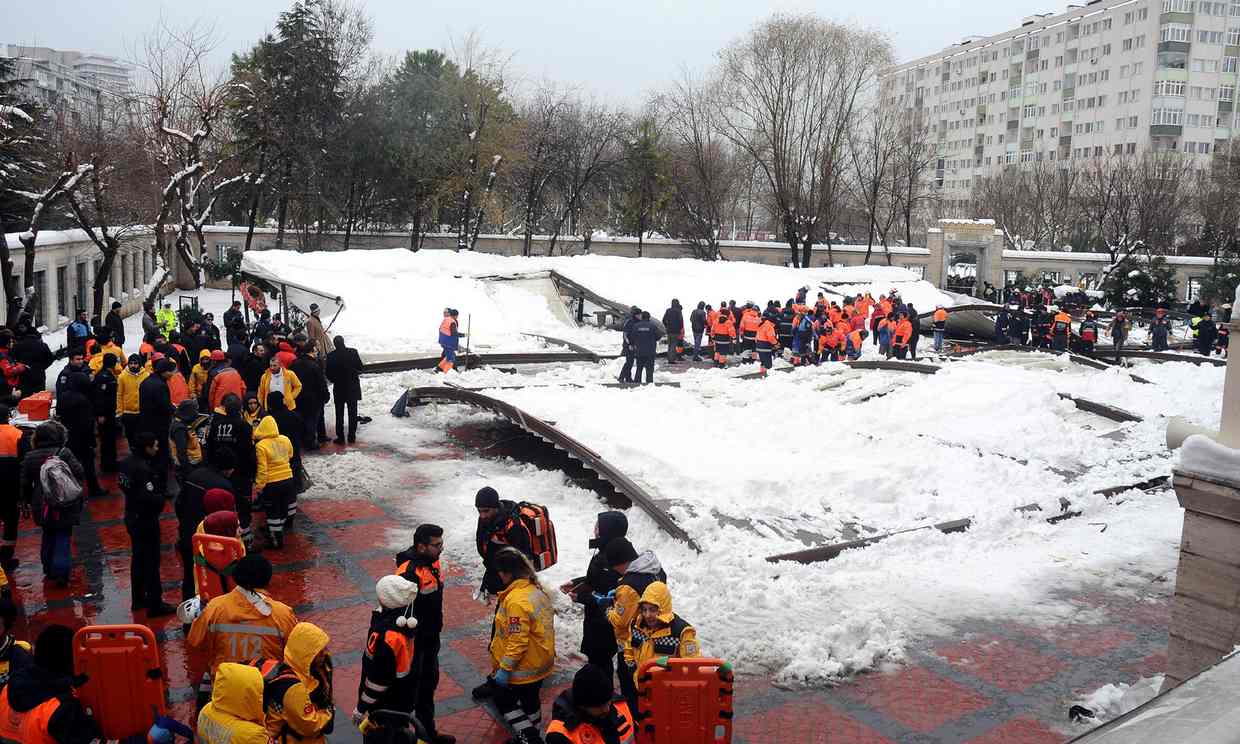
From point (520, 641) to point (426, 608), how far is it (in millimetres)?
674

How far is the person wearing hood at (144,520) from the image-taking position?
7.25 meters

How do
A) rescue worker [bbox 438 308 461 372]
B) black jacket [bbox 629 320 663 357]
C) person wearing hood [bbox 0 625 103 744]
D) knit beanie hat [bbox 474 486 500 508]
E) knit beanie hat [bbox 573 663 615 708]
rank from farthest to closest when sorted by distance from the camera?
rescue worker [bbox 438 308 461 372]
black jacket [bbox 629 320 663 357]
knit beanie hat [bbox 474 486 500 508]
person wearing hood [bbox 0 625 103 744]
knit beanie hat [bbox 573 663 615 708]

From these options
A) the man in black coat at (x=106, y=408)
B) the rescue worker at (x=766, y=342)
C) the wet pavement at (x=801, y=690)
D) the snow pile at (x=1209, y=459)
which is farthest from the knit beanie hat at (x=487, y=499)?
the rescue worker at (x=766, y=342)

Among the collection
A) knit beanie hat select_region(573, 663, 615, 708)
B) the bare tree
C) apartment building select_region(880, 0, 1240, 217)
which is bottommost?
knit beanie hat select_region(573, 663, 615, 708)

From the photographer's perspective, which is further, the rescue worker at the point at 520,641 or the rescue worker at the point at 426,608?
the rescue worker at the point at 426,608

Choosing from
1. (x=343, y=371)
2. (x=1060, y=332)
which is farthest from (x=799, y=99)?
(x=343, y=371)

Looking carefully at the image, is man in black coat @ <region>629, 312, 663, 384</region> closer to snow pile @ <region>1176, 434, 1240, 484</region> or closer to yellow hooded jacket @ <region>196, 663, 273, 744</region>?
snow pile @ <region>1176, 434, 1240, 484</region>

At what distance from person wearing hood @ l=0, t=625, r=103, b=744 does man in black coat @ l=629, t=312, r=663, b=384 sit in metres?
14.0

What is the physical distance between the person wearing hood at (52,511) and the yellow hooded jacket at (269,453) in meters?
1.49

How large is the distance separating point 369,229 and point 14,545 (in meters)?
39.6

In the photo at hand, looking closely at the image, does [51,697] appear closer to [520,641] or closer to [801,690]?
[520,641]

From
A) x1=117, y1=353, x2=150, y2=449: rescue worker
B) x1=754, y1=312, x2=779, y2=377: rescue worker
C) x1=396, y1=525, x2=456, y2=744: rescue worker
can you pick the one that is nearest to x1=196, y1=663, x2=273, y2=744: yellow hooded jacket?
x1=396, y1=525, x2=456, y2=744: rescue worker

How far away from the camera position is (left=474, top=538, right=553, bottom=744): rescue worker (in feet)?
16.7

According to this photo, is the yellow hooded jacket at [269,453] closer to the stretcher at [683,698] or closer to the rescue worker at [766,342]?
the stretcher at [683,698]
